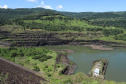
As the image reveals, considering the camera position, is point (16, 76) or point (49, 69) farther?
point (49, 69)

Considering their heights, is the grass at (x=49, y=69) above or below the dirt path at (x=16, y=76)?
below

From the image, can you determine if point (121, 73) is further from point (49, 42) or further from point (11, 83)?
point (49, 42)

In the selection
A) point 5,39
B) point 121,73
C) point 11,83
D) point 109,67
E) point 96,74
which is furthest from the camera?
point 5,39

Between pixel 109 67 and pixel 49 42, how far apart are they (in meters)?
46.3

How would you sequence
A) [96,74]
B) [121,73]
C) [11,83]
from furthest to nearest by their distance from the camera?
1. [121,73]
2. [96,74]
3. [11,83]

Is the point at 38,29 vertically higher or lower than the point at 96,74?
higher

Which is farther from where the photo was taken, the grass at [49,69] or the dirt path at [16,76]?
the grass at [49,69]

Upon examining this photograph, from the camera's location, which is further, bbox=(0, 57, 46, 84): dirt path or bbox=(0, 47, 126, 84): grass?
bbox=(0, 47, 126, 84): grass

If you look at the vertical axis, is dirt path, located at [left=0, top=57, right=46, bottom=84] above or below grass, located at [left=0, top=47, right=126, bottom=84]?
above

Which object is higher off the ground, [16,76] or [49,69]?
[16,76]

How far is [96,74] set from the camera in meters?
36.1

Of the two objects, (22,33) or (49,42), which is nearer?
(49,42)

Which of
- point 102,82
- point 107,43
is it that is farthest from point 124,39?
point 102,82

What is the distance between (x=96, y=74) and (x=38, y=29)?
238 ft
